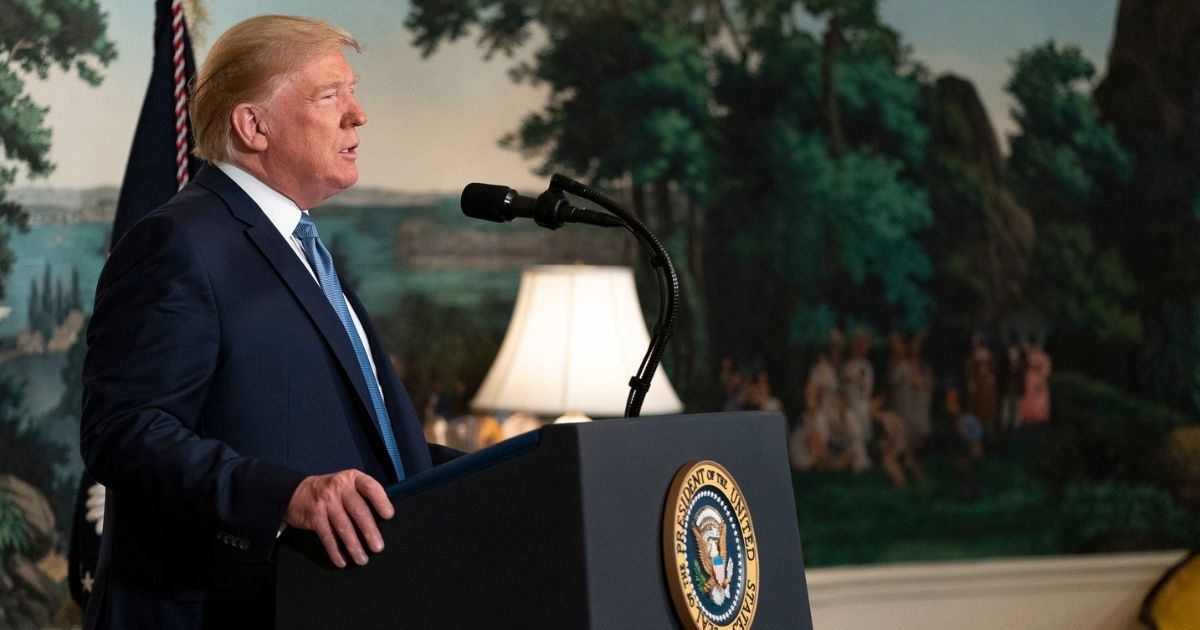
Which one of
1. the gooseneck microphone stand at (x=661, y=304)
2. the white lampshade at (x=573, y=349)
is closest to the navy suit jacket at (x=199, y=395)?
the gooseneck microphone stand at (x=661, y=304)

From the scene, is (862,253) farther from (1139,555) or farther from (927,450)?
(1139,555)

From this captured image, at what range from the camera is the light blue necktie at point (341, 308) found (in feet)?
6.82

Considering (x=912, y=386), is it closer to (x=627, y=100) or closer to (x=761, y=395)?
(x=761, y=395)

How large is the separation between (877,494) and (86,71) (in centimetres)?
320

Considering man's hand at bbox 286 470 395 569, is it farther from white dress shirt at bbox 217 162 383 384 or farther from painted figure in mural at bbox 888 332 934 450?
painted figure in mural at bbox 888 332 934 450

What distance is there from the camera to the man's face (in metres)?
2.16

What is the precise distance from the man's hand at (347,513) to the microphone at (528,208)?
0.50 metres

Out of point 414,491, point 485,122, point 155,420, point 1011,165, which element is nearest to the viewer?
point 414,491

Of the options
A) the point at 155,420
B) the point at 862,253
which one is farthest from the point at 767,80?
the point at 155,420

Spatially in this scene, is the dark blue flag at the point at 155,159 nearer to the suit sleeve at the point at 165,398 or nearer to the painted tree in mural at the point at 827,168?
the suit sleeve at the point at 165,398

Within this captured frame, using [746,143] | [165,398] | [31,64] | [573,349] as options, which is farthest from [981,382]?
[165,398]

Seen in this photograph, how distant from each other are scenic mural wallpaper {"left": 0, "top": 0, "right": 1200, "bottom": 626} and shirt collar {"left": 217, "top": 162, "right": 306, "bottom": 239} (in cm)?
227

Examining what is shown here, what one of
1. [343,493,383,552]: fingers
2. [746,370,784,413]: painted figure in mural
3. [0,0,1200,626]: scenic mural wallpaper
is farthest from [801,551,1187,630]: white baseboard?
[343,493,383,552]: fingers

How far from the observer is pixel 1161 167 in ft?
18.8
